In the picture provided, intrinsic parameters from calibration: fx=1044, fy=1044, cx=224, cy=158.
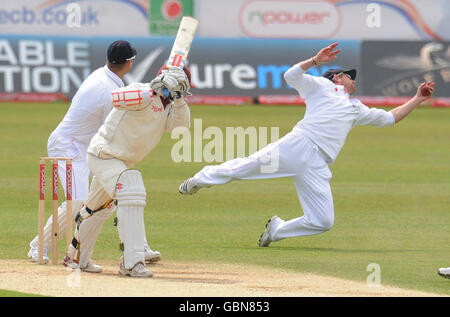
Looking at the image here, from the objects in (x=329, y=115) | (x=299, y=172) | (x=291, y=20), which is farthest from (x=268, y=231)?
(x=291, y=20)

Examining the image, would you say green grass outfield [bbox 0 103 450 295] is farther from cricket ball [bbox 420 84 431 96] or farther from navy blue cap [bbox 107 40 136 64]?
navy blue cap [bbox 107 40 136 64]

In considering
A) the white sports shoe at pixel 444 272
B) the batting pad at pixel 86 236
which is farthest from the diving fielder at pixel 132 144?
the white sports shoe at pixel 444 272

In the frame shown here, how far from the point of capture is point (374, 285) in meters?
8.04

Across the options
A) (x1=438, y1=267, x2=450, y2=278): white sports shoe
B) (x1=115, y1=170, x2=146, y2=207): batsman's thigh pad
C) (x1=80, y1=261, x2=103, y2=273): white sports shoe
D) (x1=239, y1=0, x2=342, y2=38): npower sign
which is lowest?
(x1=239, y1=0, x2=342, y2=38): npower sign

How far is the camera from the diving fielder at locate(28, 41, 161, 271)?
29.2ft

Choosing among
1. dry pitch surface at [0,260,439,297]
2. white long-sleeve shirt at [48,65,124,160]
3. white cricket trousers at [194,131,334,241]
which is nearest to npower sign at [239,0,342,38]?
white cricket trousers at [194,131,334,241]

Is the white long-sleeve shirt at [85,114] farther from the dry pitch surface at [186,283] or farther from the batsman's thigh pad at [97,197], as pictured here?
the dry pitch surface at [186,283]

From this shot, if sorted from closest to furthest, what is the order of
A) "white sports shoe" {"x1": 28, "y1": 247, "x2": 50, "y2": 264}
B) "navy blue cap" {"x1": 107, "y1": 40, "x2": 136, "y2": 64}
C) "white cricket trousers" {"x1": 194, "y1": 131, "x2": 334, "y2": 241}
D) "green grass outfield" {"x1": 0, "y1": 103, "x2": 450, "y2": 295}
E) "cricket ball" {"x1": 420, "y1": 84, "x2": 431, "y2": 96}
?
1. "navy blue cap" {"x1": 107, "y1": 40, "x2": 136, "y2": 64}
2. "white sports shoe" {"x1": 28, "y1": 247, "x2": 50, "y2": 264}
3. "green grass outfield" {"x1": 0, "y1": 103, "x2": 450, "y2": 295}
4. "white cricket trousers" {"x1": 194, "y1": 131, "x2": 334, "y2": 241}
5. "cricket ball" {"x1": 420, "y1": 84, "x2": 431, "y2": 96}

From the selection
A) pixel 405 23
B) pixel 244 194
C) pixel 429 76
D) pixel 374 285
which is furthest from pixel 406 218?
pixel 405 23

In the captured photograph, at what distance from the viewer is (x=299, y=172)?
9.77m

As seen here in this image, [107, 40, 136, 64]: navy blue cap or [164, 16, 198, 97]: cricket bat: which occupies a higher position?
[164, 16, 198, 97]: cricket bat

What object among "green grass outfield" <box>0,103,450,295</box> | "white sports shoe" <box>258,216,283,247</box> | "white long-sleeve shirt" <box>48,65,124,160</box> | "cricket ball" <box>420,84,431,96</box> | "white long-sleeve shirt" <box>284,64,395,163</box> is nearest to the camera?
"white long-sleeve shirt" <box>48,65,124,160</box>

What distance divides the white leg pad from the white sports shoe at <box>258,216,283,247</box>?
2264mm

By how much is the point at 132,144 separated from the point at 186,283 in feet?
3.81
